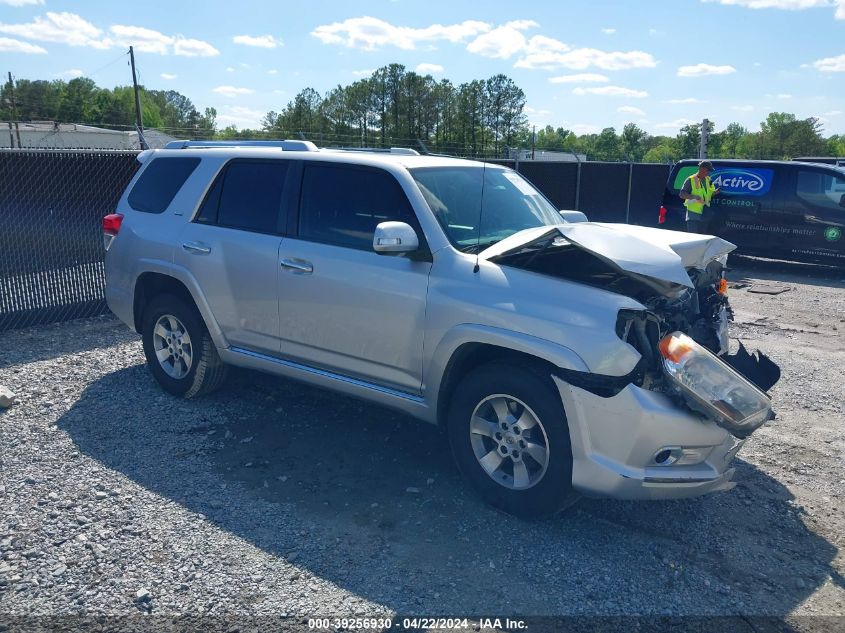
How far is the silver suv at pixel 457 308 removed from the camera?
11.9ft

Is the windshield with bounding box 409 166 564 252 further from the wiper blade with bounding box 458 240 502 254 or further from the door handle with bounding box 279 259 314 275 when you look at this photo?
the door handle with bounding box 279 259 314 275

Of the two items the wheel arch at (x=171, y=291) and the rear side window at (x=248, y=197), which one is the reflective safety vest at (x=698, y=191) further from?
the wheel arch at (x=171, y=291)

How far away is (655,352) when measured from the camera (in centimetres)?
370

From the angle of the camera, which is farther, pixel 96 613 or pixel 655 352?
pixel 655 352

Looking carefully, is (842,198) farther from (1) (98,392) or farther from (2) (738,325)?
(1) (98,392)

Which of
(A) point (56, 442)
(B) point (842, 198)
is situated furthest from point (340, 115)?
(A) point (56, 442)

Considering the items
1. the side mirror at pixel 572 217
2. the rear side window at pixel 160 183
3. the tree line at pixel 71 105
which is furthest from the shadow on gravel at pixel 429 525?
the tree line at pixel 71 105

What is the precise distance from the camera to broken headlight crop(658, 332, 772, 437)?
358 centimetres

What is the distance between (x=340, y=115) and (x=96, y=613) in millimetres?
46246

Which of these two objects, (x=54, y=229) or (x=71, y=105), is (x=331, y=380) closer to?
(x=54, y=229)

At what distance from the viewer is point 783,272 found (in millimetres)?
13305

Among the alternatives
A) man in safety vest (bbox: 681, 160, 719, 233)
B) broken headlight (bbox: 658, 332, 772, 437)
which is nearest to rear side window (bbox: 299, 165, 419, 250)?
broken headlight (bbox: 658, 332, 772, 437)

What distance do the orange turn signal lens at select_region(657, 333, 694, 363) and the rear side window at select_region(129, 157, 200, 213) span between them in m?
3.79

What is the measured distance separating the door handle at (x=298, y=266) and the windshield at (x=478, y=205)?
89 centimetres
